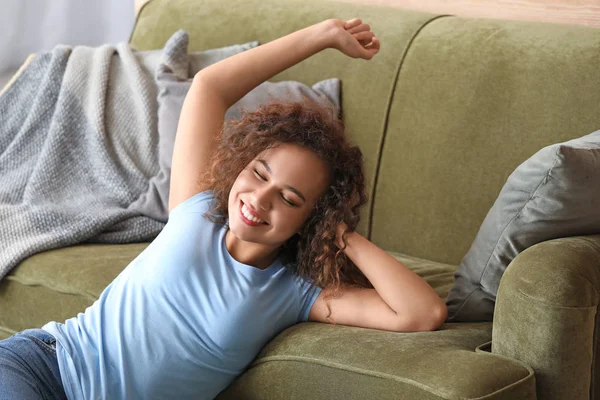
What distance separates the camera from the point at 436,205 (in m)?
2.28

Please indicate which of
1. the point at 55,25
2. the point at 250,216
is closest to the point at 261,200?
the point at 250,216

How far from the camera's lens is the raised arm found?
5.96 feet

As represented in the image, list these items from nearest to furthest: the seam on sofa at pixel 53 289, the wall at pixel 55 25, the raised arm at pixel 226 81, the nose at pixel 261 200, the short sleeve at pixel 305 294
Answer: the nose at pixel 261 200
the short sleeve at pixel 305 294
the raised arm at pixel 226 81
the seam on sofa at pixel 53 289
the wall at pixel 55 25

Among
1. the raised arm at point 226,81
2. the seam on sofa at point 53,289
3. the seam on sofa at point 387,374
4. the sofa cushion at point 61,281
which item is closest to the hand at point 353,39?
the raised arm at point 226,81

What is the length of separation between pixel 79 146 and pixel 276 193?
1.13 meters

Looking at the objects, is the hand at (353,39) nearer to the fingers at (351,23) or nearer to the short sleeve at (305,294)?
the fingers at (351,23)

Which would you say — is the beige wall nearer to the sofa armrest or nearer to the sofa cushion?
the sofa cushion

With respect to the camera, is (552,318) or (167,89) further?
(167,89)

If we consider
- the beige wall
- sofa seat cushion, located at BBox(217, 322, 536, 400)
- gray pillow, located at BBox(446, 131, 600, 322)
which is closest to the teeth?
sofa seat cushion, located at BBox(217, 322, 536, 400)

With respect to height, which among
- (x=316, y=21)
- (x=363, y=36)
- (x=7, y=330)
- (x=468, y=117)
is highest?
(x=363, y=36)

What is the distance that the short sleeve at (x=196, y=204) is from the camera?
1714 mm

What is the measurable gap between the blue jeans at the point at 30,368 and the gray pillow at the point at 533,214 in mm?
747

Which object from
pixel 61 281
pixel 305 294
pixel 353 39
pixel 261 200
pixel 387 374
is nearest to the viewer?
pixel 387 374

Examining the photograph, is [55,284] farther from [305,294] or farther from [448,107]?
[448,107]
